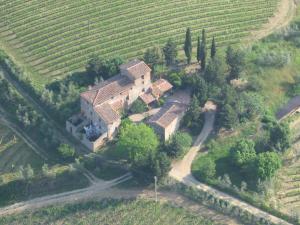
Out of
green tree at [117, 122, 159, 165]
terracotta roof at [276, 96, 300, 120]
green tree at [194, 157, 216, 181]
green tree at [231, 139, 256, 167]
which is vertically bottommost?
green tree at [194, 157, 216, 181]

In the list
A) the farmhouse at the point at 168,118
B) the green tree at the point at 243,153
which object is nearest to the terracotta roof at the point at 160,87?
the farmhouse at the point at 168,118

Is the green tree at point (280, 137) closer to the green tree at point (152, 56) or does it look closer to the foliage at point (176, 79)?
the foliage at point (176, 79)

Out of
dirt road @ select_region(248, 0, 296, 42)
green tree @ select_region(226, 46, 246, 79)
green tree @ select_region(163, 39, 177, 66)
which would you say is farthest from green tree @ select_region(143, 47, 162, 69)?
dirt road @ select_region(248, 0, 296, 42)

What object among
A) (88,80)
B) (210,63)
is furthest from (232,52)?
(88,80)

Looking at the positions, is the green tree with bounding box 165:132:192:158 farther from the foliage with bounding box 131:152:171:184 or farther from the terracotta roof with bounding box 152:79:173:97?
the terracotta roof with bounding box 152:79:173:97

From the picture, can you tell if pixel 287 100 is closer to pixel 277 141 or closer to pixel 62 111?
pixel 277 141
